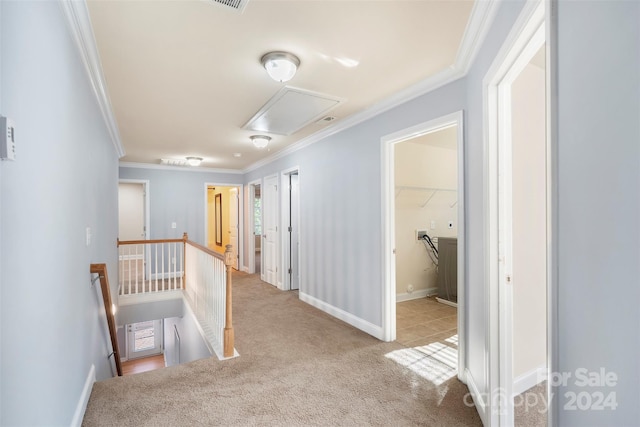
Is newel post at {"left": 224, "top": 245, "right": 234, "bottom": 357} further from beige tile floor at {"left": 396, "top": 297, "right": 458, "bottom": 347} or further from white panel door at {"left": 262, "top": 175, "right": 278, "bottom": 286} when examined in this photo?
white panel door at {"left": 262, "top": 175, "right": 278, "bottom": 286}

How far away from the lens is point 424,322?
3.84 m

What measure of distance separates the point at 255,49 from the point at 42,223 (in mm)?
1587

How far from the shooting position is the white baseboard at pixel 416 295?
4.85m

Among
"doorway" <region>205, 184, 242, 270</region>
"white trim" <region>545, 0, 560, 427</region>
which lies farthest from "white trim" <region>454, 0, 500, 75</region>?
"doorway" <region>205, 184, 242, 270</region>

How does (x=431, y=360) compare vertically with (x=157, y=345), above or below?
above

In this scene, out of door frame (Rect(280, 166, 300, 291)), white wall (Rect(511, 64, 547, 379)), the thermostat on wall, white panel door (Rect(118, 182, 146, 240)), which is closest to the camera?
the thermostat on wall

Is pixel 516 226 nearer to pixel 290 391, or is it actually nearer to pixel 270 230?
pixel 290 391

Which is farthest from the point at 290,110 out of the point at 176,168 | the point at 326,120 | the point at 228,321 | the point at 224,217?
the point at 224,217

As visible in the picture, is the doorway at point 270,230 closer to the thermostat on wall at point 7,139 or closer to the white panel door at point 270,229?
the white panel door at point 270,229

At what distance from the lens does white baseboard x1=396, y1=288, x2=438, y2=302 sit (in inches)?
191

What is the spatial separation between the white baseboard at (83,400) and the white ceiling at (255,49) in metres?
2.29

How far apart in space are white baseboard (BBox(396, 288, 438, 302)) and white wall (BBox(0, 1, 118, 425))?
12.9 feet

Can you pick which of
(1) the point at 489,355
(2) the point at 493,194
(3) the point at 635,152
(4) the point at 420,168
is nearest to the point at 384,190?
(2) the point at 493,194

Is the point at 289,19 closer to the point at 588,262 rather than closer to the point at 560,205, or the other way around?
the point at 560,205
